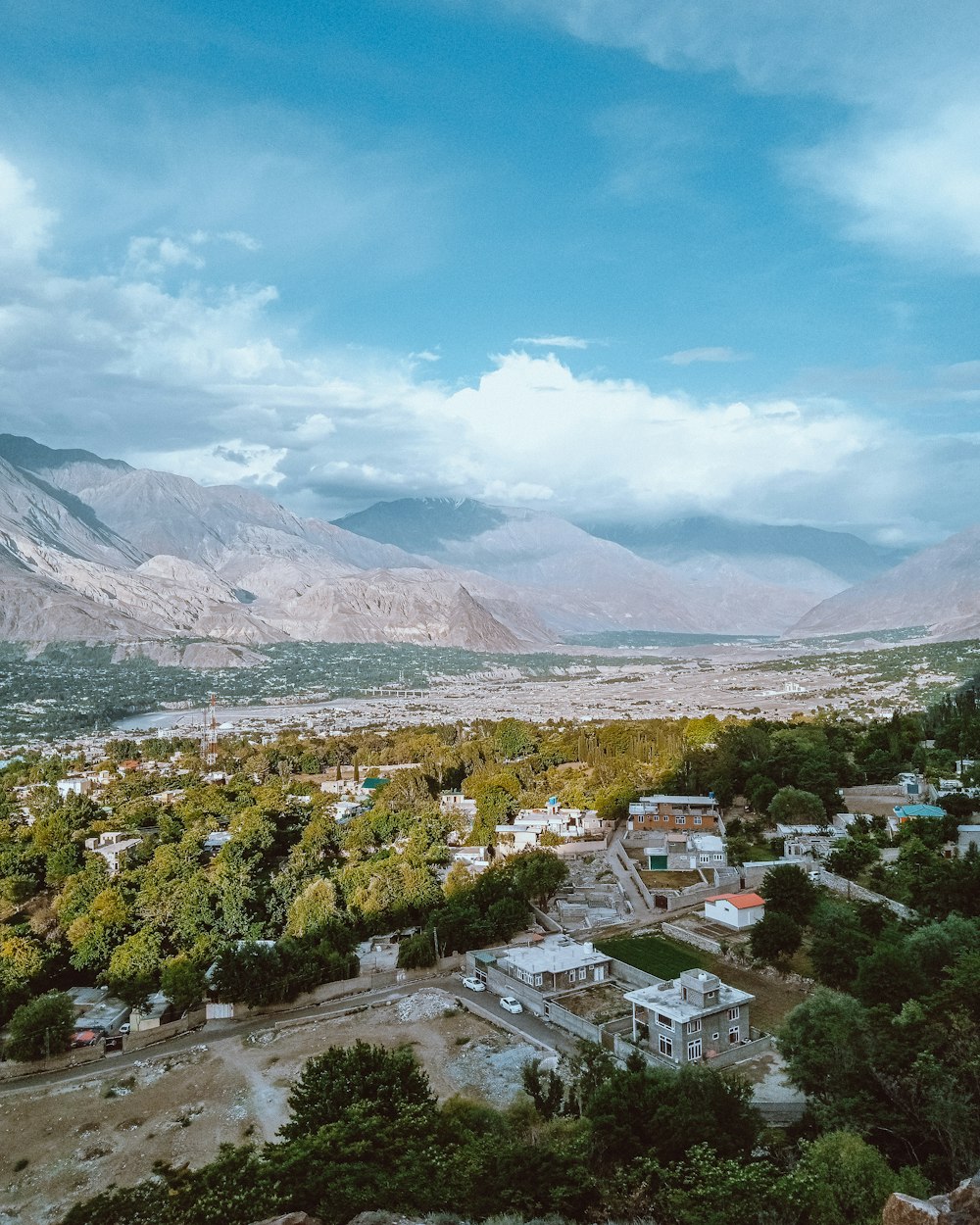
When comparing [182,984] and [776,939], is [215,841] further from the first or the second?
[776,939]

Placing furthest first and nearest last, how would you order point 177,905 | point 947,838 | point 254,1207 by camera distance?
point 947,838
point 177,905
point 254,1207

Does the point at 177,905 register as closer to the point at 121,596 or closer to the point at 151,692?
the point at 151,692

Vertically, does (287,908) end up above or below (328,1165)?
below

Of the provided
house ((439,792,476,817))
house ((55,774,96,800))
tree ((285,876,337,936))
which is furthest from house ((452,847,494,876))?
house ((55,774,96,800))

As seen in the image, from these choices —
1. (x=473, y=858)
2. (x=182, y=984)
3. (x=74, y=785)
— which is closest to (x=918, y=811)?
(x=473, y=858)


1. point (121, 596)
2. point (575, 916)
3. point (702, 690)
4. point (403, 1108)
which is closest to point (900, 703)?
point (702, 690)

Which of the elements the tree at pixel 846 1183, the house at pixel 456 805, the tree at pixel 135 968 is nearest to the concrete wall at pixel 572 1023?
the tree at pixel 846 1183

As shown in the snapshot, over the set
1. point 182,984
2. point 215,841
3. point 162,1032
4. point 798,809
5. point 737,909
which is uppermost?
point 798,809
